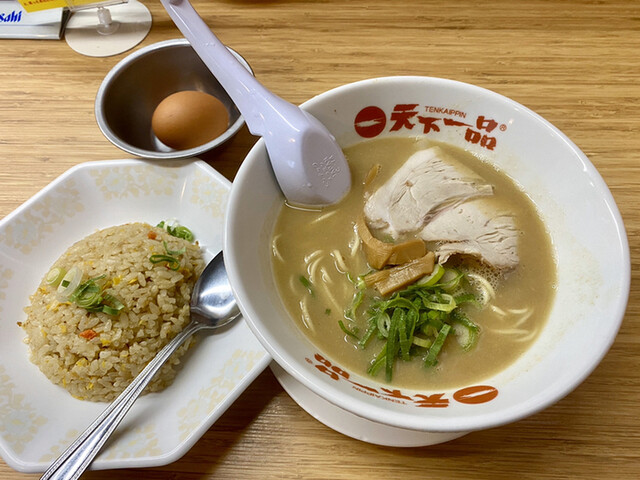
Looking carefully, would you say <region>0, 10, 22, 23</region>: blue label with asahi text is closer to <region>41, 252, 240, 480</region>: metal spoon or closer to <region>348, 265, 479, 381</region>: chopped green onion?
<region>41, 252, 240, 480</region>: metal spoon

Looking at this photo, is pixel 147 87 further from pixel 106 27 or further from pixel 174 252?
pixel 174 252

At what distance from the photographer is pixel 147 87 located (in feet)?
6.86

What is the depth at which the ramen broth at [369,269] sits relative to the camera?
4.09 feet

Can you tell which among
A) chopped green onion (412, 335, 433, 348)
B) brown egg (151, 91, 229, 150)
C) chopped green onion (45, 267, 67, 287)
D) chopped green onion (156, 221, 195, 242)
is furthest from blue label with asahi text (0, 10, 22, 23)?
chopped green onion (412, 335, 433, 348)

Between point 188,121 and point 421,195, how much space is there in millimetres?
973

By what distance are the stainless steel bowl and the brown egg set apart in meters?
0.06

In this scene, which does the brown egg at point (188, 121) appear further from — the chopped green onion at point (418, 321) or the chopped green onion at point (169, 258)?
the chopped green onion at point (418, 321)

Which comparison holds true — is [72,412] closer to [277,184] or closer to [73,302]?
[73,302]

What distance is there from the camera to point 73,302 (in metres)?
1.53

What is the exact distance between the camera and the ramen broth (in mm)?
1245

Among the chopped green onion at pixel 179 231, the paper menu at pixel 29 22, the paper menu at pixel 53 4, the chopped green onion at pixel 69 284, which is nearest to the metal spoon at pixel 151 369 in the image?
the chopped green onion at pixel 179 231

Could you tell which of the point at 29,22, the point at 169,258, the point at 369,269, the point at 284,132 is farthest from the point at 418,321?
the point at 29,22

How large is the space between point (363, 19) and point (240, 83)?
45.2 inches

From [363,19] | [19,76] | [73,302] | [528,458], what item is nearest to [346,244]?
[528,458]
